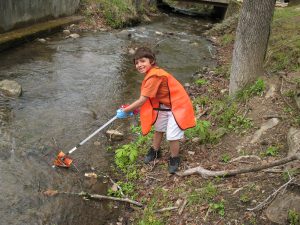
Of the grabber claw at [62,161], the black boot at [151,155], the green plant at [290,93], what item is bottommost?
the grabber claw at [62,161]

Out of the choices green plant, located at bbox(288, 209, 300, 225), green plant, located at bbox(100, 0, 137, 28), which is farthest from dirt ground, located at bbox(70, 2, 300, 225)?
green plant, located at bbox(100, 0, 137, 28)

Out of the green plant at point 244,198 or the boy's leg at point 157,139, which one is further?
the boy's leg at point 157,139

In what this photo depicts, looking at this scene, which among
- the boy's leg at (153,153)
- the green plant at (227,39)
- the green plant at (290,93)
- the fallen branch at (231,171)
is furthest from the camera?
the green plant at (227,39)

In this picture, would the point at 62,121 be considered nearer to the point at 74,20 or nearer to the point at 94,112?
the point at 94,112

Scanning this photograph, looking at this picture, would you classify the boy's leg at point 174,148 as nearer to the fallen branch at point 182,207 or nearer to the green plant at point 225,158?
the green plant at point 225,158

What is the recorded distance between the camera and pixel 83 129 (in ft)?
23.1

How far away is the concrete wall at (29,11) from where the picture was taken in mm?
11359

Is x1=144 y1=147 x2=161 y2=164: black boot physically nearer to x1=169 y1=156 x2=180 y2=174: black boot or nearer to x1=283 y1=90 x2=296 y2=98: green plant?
x1=169 y1=156 x2=180 y2=174: black boot

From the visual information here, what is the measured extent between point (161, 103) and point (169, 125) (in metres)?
0.32

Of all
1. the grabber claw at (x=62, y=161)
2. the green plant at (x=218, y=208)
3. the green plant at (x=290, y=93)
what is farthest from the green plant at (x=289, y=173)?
the grabber claw at (x=62, y=161)

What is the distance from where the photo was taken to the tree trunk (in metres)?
6.80

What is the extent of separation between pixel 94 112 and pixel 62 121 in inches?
31.8

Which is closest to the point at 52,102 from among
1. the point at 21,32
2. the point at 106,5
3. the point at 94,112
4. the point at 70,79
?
the point at 94,112

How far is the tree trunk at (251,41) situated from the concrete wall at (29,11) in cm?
721
